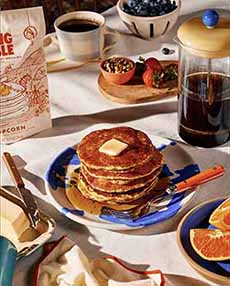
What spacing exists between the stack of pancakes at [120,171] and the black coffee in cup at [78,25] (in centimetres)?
48

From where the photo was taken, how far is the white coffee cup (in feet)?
5.02

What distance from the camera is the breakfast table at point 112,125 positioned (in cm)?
105

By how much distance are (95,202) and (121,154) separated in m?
0.10

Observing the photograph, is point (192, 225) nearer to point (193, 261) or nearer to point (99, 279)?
point (193, 261)

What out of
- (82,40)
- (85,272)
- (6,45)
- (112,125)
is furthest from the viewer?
(82,40)

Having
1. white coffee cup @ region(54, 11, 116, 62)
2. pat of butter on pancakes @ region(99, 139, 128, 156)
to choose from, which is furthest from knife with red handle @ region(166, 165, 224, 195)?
white coffee cup @ region(54, 11, 116, 62)

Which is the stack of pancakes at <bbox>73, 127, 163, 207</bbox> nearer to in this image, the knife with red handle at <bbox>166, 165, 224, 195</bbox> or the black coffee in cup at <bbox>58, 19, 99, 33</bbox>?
the knife with red handle at <bbox>166, 165, 224, 195</bbox>

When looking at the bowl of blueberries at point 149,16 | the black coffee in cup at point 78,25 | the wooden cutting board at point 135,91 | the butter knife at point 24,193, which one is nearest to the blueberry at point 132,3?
the bowl of blueberries at point 149,16

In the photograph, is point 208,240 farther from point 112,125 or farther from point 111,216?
point 112,125

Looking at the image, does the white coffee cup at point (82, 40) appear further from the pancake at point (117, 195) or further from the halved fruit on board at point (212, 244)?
the halved fruit on board at point (212, 244)

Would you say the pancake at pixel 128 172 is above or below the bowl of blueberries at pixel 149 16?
below

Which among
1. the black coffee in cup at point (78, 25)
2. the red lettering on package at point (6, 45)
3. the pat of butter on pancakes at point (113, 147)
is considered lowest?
the pat of butter on pancakes at point (113, 147)

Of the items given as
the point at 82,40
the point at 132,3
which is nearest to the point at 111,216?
the point at 82,40

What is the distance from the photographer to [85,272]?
972mm
